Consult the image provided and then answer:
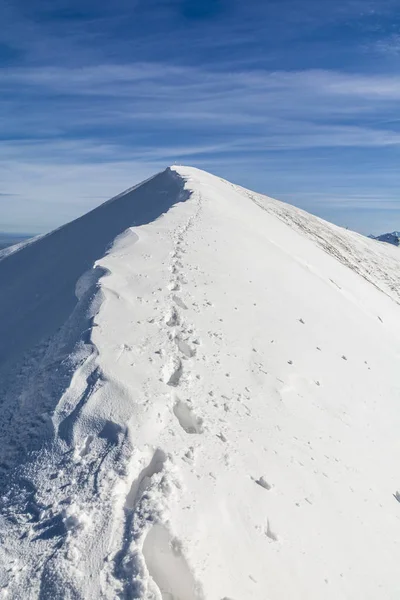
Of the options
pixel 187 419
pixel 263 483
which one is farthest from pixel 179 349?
pixel 263 483

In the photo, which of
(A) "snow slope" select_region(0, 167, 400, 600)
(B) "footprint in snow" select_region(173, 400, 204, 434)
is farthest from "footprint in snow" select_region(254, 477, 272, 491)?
(B) "footprint in snow" select_region(173, 400, 204, 434)

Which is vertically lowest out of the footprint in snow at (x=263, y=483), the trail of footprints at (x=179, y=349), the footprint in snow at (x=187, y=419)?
the footprint in snow at (x=263, y=483)

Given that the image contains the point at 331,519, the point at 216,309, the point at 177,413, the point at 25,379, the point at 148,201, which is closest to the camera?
the point at 331,519

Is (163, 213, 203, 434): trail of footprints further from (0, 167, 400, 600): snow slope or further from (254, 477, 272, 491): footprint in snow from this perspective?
(254, 477, 272, 491): footprint in snow

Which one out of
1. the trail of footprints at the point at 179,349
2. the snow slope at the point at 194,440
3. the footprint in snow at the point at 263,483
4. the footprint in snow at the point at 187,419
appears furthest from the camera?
the trail of footprints at the point at 179,349

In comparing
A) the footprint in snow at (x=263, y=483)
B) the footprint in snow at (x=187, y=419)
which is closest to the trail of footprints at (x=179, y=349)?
the footprint in snow at (x=187, y=419)

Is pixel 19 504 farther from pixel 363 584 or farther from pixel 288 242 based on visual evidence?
pixel 288 242

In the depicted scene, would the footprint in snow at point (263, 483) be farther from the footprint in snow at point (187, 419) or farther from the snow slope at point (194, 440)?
the footprint in snow at point (187, 419)

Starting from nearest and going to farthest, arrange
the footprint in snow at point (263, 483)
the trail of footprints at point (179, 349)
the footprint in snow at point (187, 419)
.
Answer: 1. the footprint in snow at point (263, 483)
2. the footprint in snow at point (187, 419)
3. the trail of footprints at point (179, 349)

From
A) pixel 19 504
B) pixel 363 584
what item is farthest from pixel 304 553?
pixel 19 504
